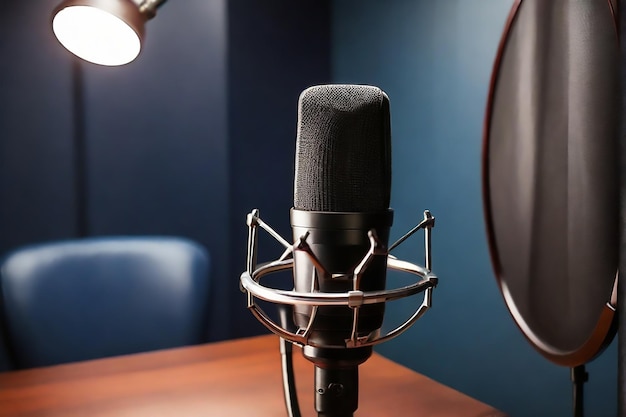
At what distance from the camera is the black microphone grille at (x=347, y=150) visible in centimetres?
49

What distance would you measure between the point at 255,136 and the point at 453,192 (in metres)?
0.91

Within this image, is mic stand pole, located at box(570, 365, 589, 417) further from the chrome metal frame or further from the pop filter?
the chrome metal frame

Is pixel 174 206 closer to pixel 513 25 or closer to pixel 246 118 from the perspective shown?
pixel 246 118

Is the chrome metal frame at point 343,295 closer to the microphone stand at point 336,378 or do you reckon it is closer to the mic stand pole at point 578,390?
the microphone stand at point 336,378

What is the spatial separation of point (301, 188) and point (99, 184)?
6.16 ft

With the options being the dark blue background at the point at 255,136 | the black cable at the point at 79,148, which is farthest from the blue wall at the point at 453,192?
the black cable at the point at 79,148

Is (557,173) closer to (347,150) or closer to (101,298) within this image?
(347,150)

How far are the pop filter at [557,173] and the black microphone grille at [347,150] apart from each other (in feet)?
1.23

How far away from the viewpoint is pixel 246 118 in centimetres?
241

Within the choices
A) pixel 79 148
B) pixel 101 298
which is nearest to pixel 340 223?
pixel 101 298

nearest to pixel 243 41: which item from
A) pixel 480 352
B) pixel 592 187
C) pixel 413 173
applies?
pixel 413 173

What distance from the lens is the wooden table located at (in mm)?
882

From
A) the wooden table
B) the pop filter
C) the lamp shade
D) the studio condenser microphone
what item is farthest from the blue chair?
the studio condenser microphone

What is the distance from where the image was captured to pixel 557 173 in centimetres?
88
